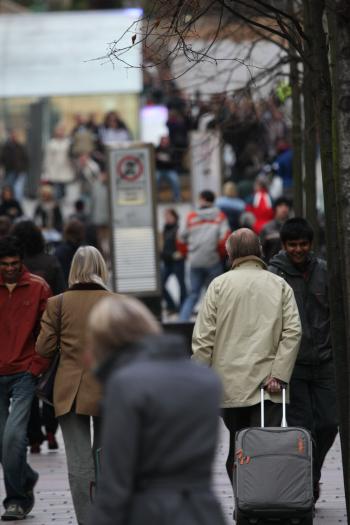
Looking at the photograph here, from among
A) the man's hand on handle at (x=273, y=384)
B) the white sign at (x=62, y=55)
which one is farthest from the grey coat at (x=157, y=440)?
the white sign at (x=62, y=55)

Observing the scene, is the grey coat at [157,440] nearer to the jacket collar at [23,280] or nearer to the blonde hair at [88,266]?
the blonde hair at [88,266]

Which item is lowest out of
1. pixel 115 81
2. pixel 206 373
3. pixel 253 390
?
pixel 253 390

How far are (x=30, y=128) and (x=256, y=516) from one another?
1065 inches

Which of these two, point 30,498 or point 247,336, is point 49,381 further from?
point 30,498

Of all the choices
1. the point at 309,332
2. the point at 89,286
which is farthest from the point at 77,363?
the point at 309,332

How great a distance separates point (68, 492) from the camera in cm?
1020

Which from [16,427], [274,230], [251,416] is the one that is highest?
[274,230]

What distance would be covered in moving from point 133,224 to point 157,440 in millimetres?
15279

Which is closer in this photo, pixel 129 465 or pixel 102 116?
pixel 129 465

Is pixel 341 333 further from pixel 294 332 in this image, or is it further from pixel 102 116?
pixel 102 116

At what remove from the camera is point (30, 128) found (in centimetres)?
3388

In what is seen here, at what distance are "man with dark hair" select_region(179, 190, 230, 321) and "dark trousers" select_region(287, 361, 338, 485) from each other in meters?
9.55

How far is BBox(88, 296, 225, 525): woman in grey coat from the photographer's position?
4.26 metres

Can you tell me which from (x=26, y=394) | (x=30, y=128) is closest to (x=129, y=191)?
(x=26, y=394)
